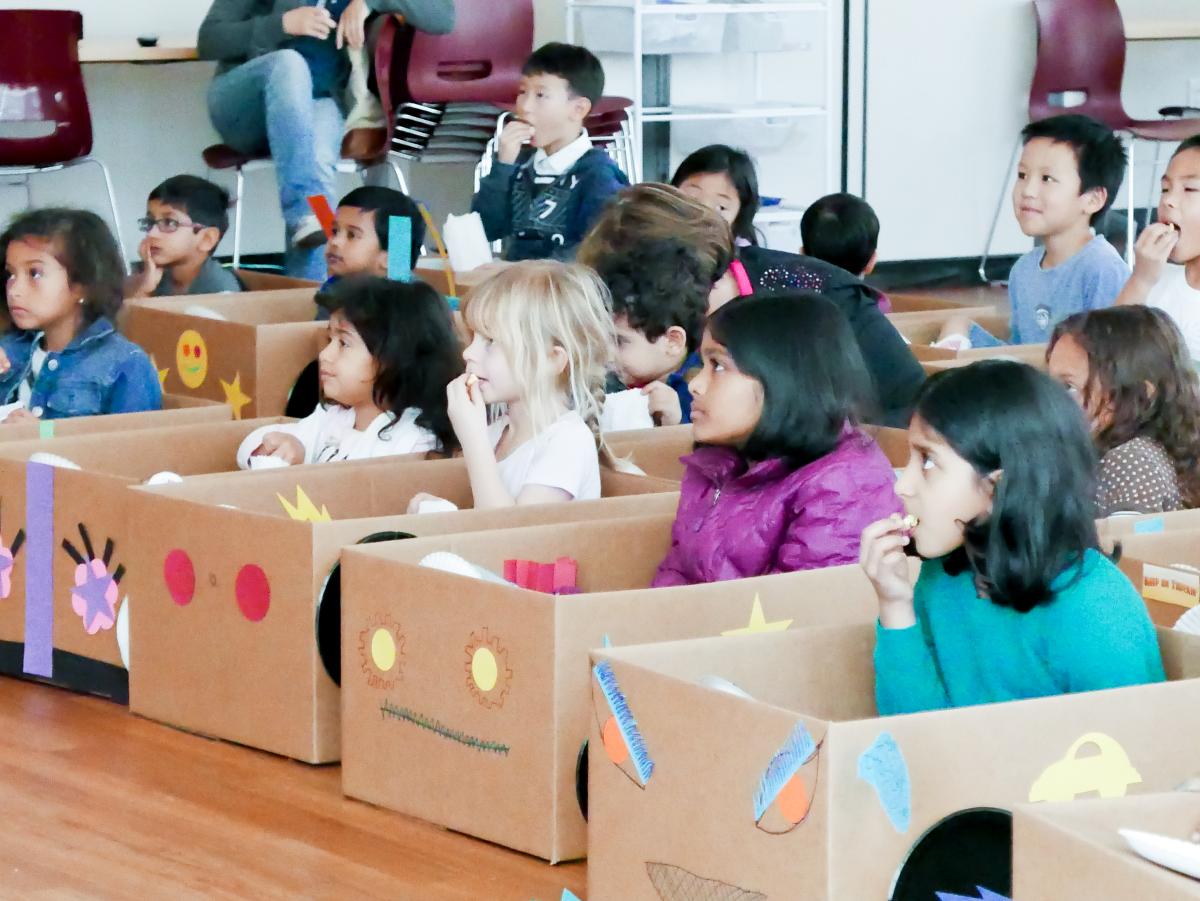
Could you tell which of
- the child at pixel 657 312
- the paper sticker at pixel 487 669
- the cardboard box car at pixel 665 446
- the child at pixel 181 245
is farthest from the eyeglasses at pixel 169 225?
the paper sticker at pixel 487 669

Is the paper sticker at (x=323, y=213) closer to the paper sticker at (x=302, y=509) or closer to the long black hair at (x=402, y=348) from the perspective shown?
the long black hair at (x=402, y=348)

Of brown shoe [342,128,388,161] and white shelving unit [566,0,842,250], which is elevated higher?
white shelving unit [566,0,842,250]

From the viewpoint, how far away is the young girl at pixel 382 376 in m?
2.91

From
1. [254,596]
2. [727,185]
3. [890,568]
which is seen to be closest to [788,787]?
[890,568]

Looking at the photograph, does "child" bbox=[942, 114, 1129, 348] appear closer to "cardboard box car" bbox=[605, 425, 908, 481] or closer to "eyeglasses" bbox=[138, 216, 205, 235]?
"cardboard box car" bbox=[605, 425, 908, 481]

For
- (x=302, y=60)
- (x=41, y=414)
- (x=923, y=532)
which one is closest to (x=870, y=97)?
(x=302, y=60)

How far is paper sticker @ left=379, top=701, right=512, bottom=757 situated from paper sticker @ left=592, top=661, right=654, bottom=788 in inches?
11.6

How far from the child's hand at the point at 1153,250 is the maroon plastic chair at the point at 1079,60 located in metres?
3.74

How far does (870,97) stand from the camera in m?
7.21

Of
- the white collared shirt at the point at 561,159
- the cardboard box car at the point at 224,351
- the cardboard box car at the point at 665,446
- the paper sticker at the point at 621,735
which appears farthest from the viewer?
the white collared shirt at the point at 561,159

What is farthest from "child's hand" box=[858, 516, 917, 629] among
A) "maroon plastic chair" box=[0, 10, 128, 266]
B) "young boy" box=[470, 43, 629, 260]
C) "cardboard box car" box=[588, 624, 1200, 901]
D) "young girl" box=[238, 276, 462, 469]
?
"maroon plastic chair" box=[0, 10, 128, 266]

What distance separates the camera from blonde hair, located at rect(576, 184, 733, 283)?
309 centimetres

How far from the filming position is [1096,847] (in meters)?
1.22

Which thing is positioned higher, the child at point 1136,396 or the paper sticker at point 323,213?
the paper sticker at point 323,213
